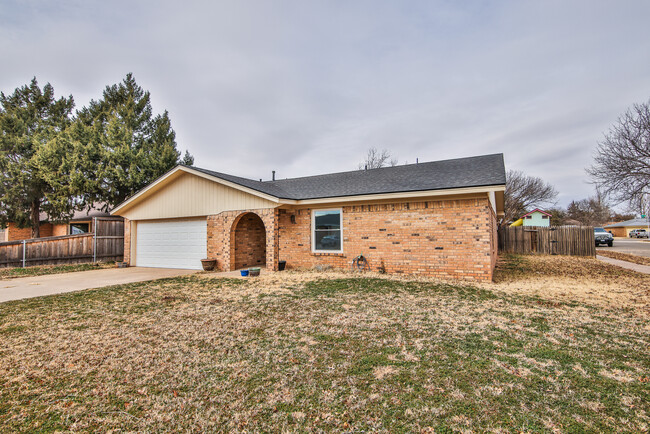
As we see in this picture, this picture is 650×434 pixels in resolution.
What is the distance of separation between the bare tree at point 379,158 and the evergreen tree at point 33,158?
25552 millimetres

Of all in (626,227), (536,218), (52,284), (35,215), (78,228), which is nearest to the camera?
(52,284)

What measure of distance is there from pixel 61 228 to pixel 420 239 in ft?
85.0

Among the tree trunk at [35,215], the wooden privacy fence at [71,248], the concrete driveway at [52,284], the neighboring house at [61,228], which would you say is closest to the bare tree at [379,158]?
the wooden privacy fence at [71,248]

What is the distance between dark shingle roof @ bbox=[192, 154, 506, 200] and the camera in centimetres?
866

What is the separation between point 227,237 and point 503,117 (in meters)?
16.2

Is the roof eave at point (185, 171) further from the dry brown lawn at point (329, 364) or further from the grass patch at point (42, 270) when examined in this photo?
the dry brown lawn at point (329, 364)

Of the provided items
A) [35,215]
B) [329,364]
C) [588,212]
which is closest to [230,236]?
[329,364]

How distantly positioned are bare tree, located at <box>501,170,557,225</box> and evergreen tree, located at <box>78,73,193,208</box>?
33.8m

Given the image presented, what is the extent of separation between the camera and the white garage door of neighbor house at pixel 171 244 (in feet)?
39.0

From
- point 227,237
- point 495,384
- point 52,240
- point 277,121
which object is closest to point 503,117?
point 277,121

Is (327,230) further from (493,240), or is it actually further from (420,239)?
(493,240)

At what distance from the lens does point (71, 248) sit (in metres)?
14.0

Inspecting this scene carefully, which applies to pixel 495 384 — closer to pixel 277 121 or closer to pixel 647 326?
pixel 647 326

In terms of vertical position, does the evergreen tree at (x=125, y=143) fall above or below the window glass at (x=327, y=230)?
above
